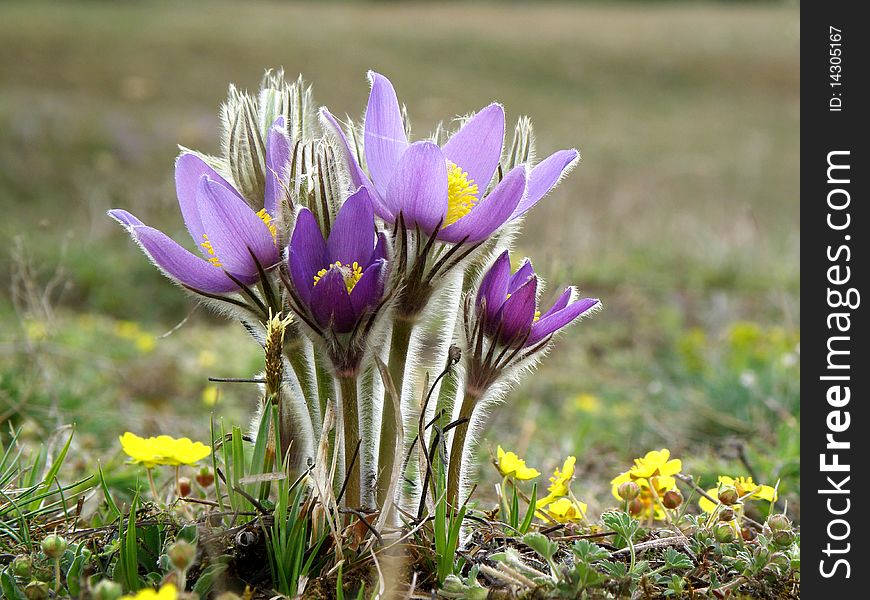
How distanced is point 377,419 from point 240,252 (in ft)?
1.19

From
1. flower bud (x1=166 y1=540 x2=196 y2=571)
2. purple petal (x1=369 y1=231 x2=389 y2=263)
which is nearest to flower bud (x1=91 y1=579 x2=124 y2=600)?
flower bud (x1=166 y1=540 x2=196 y2=571)

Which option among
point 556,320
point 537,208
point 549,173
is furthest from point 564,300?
point 537,208

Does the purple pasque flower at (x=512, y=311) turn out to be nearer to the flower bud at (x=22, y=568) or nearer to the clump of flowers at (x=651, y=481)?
the clump of flowers at (x=651, y=481)

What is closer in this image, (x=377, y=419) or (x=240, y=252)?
(x=240, y=252)

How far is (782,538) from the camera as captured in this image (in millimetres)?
1370

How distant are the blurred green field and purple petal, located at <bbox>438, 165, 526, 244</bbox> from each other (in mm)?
1423

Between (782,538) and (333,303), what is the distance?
2.73ft

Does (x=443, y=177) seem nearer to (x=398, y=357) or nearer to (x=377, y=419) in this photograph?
(x=398, y=357)

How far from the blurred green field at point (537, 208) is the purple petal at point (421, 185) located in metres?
1.50

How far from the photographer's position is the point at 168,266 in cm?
127
